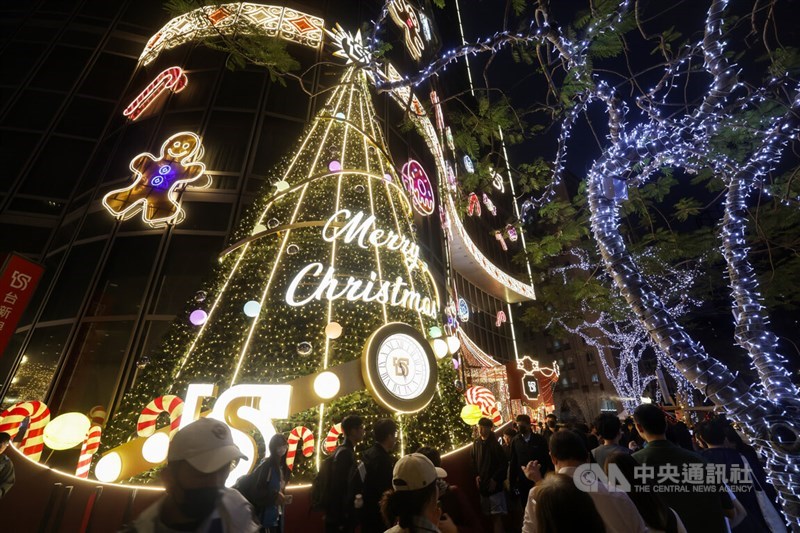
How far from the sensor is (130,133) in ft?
34.6

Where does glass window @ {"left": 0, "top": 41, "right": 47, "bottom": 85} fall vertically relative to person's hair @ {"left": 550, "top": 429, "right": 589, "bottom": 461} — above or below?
above

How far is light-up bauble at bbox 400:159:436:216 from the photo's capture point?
11352 mm

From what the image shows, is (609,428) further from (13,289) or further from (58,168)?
(58,168)

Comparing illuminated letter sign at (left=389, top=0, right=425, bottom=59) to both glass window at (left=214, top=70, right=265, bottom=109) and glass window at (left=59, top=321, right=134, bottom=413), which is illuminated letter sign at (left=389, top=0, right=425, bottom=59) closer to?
glass window at (left=214, top=70, right=265, bottom=109)

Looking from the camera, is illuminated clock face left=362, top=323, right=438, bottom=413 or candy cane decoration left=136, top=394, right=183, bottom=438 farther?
illuminated clock face left=362, top=323, right=438, bottom=413

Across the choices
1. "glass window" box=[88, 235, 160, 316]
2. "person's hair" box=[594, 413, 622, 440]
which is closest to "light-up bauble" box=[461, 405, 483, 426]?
"person's hair" box=[594, 413, 622, 440]

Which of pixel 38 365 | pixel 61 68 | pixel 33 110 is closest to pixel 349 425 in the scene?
pixel 38 365

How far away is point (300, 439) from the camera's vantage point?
485cm

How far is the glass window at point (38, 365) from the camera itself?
760 centimetres

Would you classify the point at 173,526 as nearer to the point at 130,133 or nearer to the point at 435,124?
the point at 130,133

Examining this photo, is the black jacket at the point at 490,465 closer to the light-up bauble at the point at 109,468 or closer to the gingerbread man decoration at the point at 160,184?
the light-up bauble at the point at 109,468

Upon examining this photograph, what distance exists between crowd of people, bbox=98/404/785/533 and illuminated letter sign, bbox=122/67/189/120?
35.9ft

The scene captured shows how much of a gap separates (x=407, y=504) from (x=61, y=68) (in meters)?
16.7

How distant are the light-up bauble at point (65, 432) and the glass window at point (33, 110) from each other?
10802 millimetres
